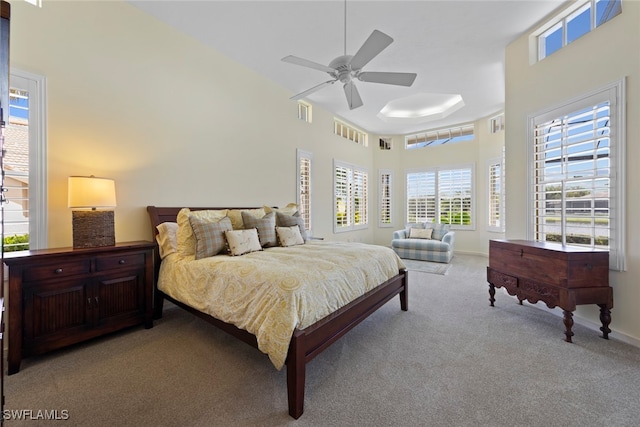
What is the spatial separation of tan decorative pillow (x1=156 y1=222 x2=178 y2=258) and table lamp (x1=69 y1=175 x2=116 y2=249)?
49 cm

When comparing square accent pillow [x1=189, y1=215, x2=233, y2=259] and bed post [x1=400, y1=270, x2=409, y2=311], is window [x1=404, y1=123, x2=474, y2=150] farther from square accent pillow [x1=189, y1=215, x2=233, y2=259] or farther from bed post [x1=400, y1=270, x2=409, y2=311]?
square accent pillow [x1=189, y1=215, x2=233, y2=259]

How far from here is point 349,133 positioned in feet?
23.0

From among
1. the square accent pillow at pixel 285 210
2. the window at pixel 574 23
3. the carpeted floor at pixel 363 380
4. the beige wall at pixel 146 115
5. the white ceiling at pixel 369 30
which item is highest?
the white ceiling at pixel 369 30

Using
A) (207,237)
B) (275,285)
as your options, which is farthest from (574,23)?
(207,237)

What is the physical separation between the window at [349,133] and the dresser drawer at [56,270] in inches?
207

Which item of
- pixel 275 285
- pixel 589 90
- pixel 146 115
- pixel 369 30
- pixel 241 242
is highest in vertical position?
pixel 369 30

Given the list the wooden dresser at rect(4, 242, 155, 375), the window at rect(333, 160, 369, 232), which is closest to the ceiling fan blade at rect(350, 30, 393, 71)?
the wooden dresser at rect(4, 242, 155, 375)

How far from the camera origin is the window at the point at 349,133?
6.51 m

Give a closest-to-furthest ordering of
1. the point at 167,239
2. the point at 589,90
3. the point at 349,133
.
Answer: the point at 589,90 < the point at 167,239 < the point at 349,133

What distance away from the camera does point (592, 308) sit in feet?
8.86

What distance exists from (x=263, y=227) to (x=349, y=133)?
181 inches

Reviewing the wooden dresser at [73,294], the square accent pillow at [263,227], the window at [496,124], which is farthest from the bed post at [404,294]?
the window at [496,124]

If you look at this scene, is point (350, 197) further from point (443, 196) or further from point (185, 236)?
point (185, 236)

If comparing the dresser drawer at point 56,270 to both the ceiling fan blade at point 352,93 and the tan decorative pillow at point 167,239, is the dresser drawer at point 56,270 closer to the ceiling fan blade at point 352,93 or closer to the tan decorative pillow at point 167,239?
the tan decorative pillow at point 167,239
